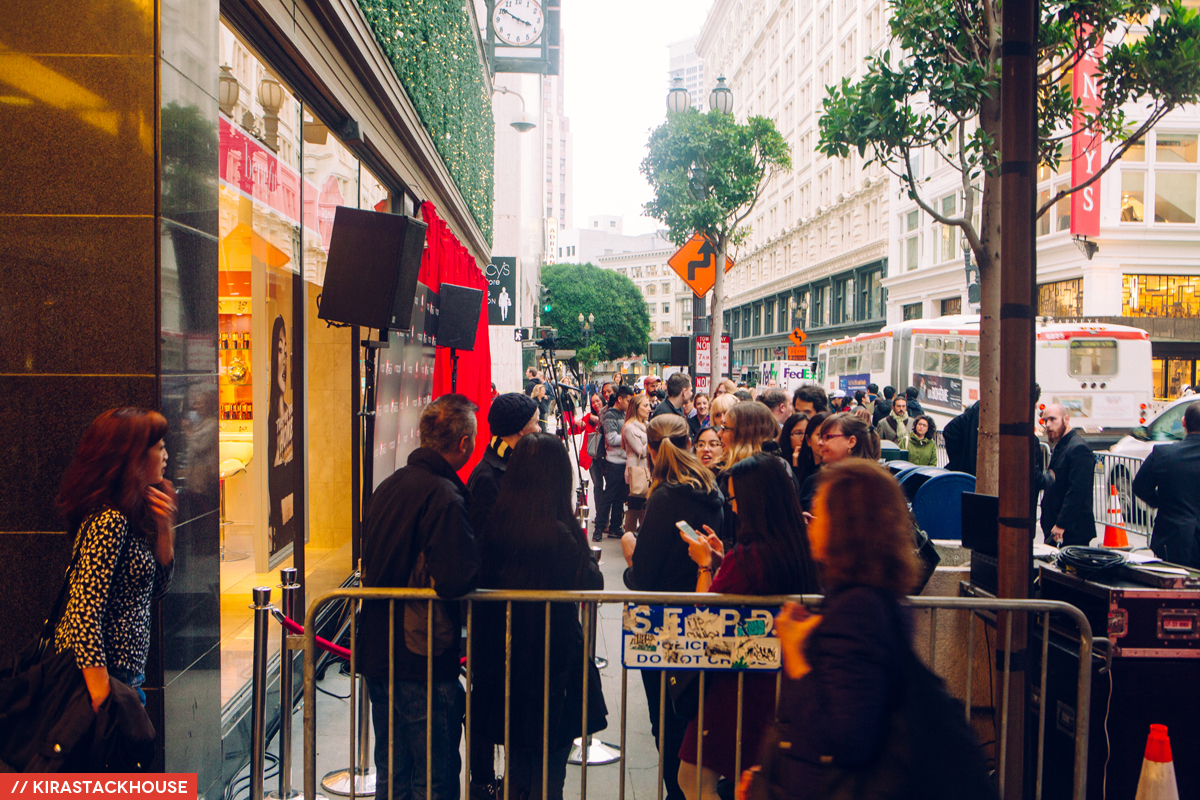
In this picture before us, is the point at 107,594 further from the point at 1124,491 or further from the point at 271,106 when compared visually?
the point at 1124,491

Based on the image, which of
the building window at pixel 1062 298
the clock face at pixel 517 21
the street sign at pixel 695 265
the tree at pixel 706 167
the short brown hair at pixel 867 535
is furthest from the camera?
the building window at pixel 1062 298

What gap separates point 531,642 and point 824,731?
1.80 metres

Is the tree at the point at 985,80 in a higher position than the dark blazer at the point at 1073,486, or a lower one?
higher

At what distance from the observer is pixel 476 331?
31.1ft

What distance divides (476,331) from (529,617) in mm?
6263

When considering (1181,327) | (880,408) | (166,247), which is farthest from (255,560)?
(1181,327)

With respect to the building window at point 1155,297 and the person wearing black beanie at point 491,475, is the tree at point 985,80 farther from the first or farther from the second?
the building window at point 1155,297

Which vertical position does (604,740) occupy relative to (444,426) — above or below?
below

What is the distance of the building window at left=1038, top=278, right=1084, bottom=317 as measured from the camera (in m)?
28.4

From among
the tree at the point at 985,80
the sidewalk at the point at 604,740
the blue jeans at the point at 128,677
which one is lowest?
the sidewalk at the point at 604,740

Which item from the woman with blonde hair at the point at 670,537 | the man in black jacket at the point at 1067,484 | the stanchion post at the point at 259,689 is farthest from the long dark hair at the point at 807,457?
the stanchion post at the point at 259,689

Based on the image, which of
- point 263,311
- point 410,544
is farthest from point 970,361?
point 410,544

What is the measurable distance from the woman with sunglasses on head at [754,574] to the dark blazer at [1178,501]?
14.4ft

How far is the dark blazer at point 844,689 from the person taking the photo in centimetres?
195
